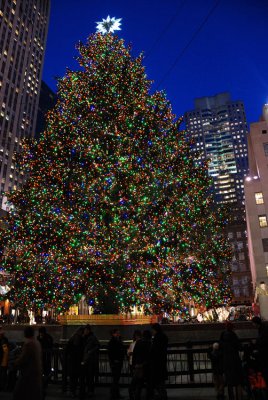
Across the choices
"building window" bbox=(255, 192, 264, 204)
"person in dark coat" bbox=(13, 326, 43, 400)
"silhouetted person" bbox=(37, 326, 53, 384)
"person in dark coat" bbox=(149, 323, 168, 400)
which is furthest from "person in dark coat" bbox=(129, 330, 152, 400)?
"building window" bbox=(255, 192, 264, 204)

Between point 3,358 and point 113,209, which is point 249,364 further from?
point 113,209

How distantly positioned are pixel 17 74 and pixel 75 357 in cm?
9308

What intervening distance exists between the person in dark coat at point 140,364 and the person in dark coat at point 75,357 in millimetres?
2045

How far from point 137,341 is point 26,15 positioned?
351 ft

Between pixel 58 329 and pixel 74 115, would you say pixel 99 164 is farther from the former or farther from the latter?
pixel 58 329

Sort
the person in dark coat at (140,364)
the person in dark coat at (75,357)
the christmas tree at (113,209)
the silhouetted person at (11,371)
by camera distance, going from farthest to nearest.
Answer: the christmas tree at (113,209), the silhouetted person at (11,371), the person in dark coat at (75,357), the person in dark coat at (140,364)

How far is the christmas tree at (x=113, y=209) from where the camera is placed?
18328mm

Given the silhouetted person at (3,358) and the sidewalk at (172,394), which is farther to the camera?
the silhouetted person at (3,358)

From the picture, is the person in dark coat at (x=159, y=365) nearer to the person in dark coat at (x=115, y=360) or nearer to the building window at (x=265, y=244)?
the person in dark coat at (x=115, y=360)

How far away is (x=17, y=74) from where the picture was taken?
90562 mm

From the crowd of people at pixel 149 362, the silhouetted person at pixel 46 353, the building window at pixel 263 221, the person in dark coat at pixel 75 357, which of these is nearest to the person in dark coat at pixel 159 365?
the crowd of people at pixel 149 362

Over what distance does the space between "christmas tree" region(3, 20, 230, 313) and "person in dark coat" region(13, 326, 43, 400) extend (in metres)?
11.6

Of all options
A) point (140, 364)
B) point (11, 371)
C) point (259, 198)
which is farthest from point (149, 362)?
point (259, 198)

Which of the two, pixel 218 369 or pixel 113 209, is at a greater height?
pixel 113 209
